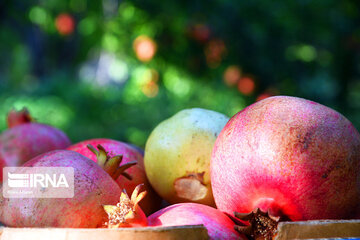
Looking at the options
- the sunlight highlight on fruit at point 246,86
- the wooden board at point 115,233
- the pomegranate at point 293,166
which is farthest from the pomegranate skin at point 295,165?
the sunlight highlight on fruit at point 246,86

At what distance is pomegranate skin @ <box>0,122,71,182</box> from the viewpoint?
1.32 metres

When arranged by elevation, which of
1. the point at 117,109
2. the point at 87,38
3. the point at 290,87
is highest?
the point at 87,38

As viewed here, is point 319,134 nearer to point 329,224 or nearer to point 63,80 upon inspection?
point 329,224

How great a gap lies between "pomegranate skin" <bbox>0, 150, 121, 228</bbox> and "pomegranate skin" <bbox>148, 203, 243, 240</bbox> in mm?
98

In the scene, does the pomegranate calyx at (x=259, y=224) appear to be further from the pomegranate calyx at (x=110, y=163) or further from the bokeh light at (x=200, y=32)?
the bokeh light at (x=200, y=32)

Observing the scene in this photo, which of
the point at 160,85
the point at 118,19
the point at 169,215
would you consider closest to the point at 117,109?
the point at 160,85

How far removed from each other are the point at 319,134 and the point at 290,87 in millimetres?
4543

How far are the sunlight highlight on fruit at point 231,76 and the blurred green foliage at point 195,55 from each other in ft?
0.04

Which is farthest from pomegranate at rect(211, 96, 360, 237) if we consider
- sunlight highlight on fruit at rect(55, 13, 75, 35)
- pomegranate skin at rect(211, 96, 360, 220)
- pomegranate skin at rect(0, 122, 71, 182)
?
sunlight highlight on fruit at rect(55, 13, 75, 35)

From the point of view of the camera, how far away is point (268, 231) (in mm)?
800

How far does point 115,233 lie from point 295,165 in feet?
1.13

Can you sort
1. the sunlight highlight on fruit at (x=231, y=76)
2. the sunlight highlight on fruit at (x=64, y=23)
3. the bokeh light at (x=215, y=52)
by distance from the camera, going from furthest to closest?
the sunlight highlight on fruit at (x=64, y=23)
the sunlight highlight on fruit at (x=231, y=76)
the bokeh light at (x=215, y=52)

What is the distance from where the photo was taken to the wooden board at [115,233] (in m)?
0.67

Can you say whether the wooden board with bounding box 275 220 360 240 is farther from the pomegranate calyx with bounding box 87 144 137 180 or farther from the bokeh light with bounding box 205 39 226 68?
the bokeh light with bounding box 205 39 226 68
